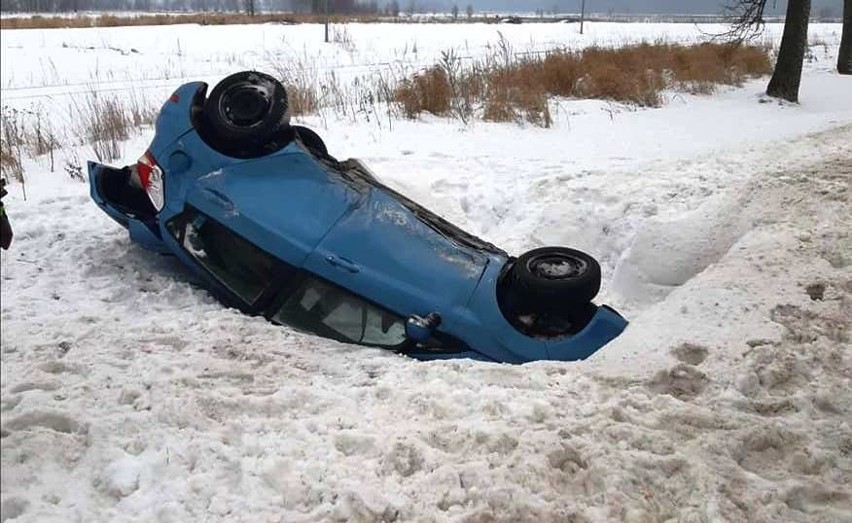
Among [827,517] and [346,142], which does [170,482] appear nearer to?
[827,517]

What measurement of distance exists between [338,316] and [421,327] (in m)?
0.43

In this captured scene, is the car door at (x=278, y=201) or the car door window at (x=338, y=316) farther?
the car door at (x=278, y=201)

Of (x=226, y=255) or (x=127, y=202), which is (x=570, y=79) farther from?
(x=226, y=255)

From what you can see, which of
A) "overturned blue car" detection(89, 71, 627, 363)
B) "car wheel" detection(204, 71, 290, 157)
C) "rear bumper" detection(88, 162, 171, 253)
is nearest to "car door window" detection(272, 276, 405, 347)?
"overturned blue car" detection(89, 71, 627, 363)

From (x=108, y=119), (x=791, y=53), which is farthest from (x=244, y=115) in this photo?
(x=791, y=53)

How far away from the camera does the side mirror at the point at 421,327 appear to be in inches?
130

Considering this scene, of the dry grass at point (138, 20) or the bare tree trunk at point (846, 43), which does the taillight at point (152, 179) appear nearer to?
the dry grass at point (138, 20)

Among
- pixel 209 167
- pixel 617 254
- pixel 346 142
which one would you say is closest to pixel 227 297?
pixel 209 167

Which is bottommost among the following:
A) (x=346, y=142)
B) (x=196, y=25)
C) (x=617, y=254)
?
(x=617, y=254)

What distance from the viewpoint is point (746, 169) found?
5.52 m

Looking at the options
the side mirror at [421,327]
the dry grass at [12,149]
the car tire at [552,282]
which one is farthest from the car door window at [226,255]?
the dry grass at [12,149]

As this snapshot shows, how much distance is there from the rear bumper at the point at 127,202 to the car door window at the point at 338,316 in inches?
39.3

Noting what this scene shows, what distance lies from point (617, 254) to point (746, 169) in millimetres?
1357

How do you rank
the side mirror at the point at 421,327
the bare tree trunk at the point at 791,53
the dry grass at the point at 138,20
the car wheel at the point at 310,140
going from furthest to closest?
the bare tree trunk at the point at 791,53 → the car wheel at the point at 310,140 → the side mirror at the point at 421,327 → the dry grass at the point at 138,20
